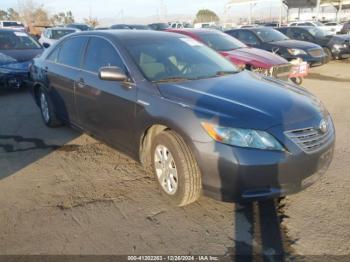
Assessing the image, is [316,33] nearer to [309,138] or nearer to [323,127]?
[323,127]

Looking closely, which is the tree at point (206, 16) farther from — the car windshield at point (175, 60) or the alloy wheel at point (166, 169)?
the alloy wheel at point (166, 169)

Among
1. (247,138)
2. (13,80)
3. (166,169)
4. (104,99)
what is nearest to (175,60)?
(104,99)

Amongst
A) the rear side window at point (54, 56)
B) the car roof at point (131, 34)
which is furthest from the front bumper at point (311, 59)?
the rear side window at point (54, 56)

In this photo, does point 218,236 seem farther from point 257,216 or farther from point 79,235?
point 79,235

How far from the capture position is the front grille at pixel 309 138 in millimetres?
3104

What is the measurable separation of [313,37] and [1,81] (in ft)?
39.5

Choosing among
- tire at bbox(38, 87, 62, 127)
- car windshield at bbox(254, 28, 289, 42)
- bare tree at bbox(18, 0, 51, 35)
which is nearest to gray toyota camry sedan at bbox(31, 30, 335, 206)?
tire at bbox(38, 87, 62, 127)

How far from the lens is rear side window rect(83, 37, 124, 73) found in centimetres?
427

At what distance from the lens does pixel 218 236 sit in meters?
3.11

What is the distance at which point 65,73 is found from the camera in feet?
17.0

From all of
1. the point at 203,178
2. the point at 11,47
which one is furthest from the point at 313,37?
the point at 203,178

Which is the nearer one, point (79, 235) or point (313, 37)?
point (79, 235)

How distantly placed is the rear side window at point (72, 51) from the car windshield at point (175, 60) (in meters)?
0.95

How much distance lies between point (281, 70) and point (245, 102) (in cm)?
530
